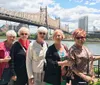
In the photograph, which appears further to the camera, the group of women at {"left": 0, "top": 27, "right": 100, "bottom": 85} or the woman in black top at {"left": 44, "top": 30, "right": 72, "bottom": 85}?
the woman in black top at {"left": 44, "top": 30, "right": 72, "bottom": 85}

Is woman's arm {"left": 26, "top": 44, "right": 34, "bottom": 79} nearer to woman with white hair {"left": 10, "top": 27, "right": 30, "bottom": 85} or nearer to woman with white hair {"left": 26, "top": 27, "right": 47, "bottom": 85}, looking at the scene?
woman with white hair {"left": 26, "top": 27, "right": 47, "bottom": 85}

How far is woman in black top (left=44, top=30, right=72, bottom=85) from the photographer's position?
354 centimetres

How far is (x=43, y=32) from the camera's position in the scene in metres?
3.74

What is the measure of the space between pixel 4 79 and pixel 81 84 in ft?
5.43

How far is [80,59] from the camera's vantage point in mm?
3232

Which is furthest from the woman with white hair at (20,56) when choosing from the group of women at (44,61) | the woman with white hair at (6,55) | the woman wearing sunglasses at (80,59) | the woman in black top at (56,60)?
the woman wearing sunglasses at (80,59)

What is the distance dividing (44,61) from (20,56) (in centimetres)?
39

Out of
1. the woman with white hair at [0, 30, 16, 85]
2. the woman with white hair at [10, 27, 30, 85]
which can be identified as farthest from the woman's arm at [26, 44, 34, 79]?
the woman with white hair at [0, 30, 16, 85]

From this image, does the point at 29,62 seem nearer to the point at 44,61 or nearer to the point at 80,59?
the point at 44,61

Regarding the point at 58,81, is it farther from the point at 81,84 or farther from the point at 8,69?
the point at 8,69

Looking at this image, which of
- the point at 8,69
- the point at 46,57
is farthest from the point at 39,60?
the point at 8,69

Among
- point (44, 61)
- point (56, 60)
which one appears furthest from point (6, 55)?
point (56, 60)

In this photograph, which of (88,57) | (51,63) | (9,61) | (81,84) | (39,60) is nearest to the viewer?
(81,84)

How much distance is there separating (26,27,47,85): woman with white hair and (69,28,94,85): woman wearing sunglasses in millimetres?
669
